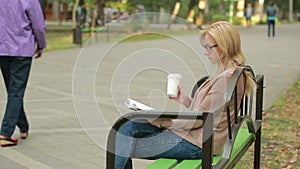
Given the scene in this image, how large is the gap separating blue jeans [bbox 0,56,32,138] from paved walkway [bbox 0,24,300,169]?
0.26 metres

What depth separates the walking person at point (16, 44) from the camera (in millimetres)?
5789

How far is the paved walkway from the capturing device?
3.71 meters

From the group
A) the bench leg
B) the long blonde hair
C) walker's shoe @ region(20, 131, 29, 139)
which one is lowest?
walker's shoe @ region(20, 131, 29, 139)

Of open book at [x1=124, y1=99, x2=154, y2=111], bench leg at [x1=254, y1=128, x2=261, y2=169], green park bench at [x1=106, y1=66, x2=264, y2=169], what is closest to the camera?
green park bench at [x1=106, y1=66, x2=264, y2=169]

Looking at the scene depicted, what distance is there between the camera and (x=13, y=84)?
19.5 feet

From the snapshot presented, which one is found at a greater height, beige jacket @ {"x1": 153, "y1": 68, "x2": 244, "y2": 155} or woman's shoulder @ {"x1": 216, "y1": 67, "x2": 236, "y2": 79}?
woman's shoulder @ {"x1": 216, "y1": 67, "x2": 236, "y2": 79}

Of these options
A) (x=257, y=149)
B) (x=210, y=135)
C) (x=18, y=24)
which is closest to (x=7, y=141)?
(x=18, y=24)

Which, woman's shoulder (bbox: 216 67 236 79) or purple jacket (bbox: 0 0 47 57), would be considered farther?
purple jacket (bbox: 0 0 47 57)

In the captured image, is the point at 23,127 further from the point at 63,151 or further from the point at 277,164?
the point at 277,164

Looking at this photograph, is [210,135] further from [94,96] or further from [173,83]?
[94,96]

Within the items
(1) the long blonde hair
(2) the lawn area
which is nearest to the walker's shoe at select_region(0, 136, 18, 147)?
(2) the lawn area

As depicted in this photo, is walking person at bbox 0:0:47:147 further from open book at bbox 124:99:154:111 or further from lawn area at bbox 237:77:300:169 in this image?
open book at bbox 124:99:154:111

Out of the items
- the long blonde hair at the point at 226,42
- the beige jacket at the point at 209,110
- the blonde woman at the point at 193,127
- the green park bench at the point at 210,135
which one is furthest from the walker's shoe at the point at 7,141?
the long blonde hair at the point at 226,42

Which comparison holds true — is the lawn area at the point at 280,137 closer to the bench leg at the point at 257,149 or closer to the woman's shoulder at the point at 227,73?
the bench leg at the point at 257,149
